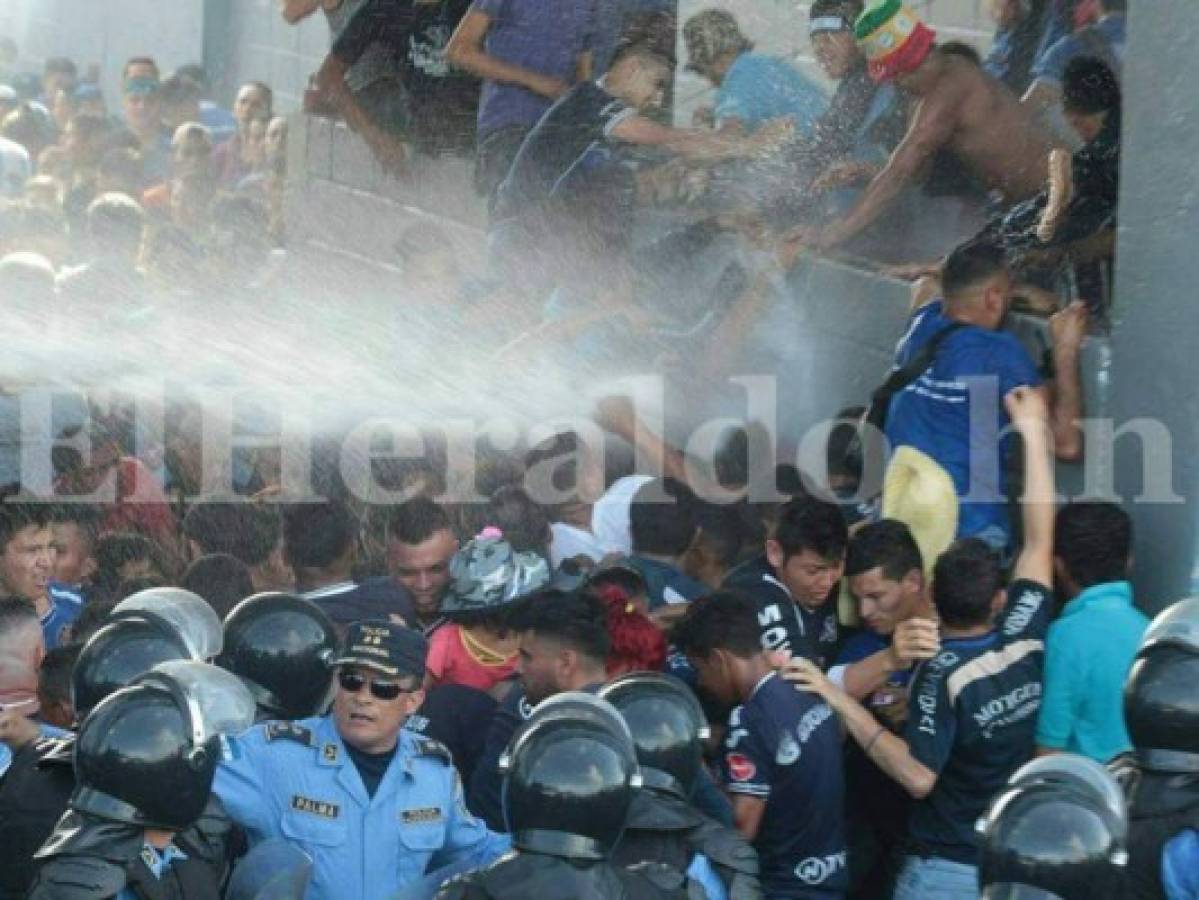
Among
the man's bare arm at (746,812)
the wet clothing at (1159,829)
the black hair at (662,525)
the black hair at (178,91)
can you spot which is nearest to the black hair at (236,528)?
the black hair at (662,525)

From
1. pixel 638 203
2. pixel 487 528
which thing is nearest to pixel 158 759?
pixel 487 528

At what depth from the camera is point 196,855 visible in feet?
18.3

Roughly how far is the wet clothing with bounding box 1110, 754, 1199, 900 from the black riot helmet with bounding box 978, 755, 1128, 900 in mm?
482

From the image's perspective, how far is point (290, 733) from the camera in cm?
596

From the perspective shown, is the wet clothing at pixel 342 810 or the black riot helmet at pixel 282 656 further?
the black riot helmet at pixel 282 656

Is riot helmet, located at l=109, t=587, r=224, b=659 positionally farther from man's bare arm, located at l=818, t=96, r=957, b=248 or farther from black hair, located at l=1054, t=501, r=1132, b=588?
man's bare arm, located at l=818, t=96, r=957, b=248

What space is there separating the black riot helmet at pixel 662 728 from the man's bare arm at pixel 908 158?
4495 mm

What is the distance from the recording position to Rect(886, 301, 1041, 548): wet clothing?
8.21m

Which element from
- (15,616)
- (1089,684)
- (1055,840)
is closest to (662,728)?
(1055,840)

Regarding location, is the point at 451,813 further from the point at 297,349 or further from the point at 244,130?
the point at 244,130

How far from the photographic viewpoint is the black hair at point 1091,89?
9031 mm

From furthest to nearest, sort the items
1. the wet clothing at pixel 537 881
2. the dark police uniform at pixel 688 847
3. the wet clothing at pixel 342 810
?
the wet clothing at pixel 342 810, the dark police uniform at pixel 688 847, the wet clothing at pixel 537 881

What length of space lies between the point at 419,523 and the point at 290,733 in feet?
6.89

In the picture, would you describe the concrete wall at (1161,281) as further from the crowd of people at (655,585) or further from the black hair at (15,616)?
the black hair at (15,616)
